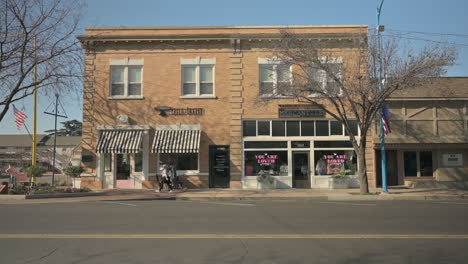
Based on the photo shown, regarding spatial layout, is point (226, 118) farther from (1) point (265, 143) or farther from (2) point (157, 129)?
(2) point (157, 129)

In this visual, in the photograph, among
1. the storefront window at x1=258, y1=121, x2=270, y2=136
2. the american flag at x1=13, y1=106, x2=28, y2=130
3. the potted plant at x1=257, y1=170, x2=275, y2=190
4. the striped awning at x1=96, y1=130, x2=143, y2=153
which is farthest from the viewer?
the american flag at x1=13, y1=106, x2=28, y2=130

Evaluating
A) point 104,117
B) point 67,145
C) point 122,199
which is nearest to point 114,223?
point 122,199

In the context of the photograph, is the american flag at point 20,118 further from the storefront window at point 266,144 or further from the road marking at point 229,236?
the road marking at point 229,236

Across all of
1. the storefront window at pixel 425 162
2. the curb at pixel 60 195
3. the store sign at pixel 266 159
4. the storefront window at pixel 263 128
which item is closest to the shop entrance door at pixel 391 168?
the storefront window at pixel 425 162

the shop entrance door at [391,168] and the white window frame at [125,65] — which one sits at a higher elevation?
the white window frame at [125,65]

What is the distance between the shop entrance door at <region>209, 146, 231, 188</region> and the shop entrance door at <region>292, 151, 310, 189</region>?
3630mm

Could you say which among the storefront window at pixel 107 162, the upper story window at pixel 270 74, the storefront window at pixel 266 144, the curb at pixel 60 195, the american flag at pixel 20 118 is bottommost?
the curb at pixel 60 195

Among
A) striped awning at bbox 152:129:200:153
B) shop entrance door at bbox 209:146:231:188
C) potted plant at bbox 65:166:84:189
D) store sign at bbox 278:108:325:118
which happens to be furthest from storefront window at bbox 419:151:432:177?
potted plant at bbox 65:166:84:189

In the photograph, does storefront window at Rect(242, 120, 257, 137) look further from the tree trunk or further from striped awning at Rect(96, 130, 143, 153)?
the tree trunk

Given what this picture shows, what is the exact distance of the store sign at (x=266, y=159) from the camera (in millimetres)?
20375

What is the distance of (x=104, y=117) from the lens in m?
20.7

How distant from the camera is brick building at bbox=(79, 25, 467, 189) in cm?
2031

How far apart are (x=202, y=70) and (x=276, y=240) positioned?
49.6ft

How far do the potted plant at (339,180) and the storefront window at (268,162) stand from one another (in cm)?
244
